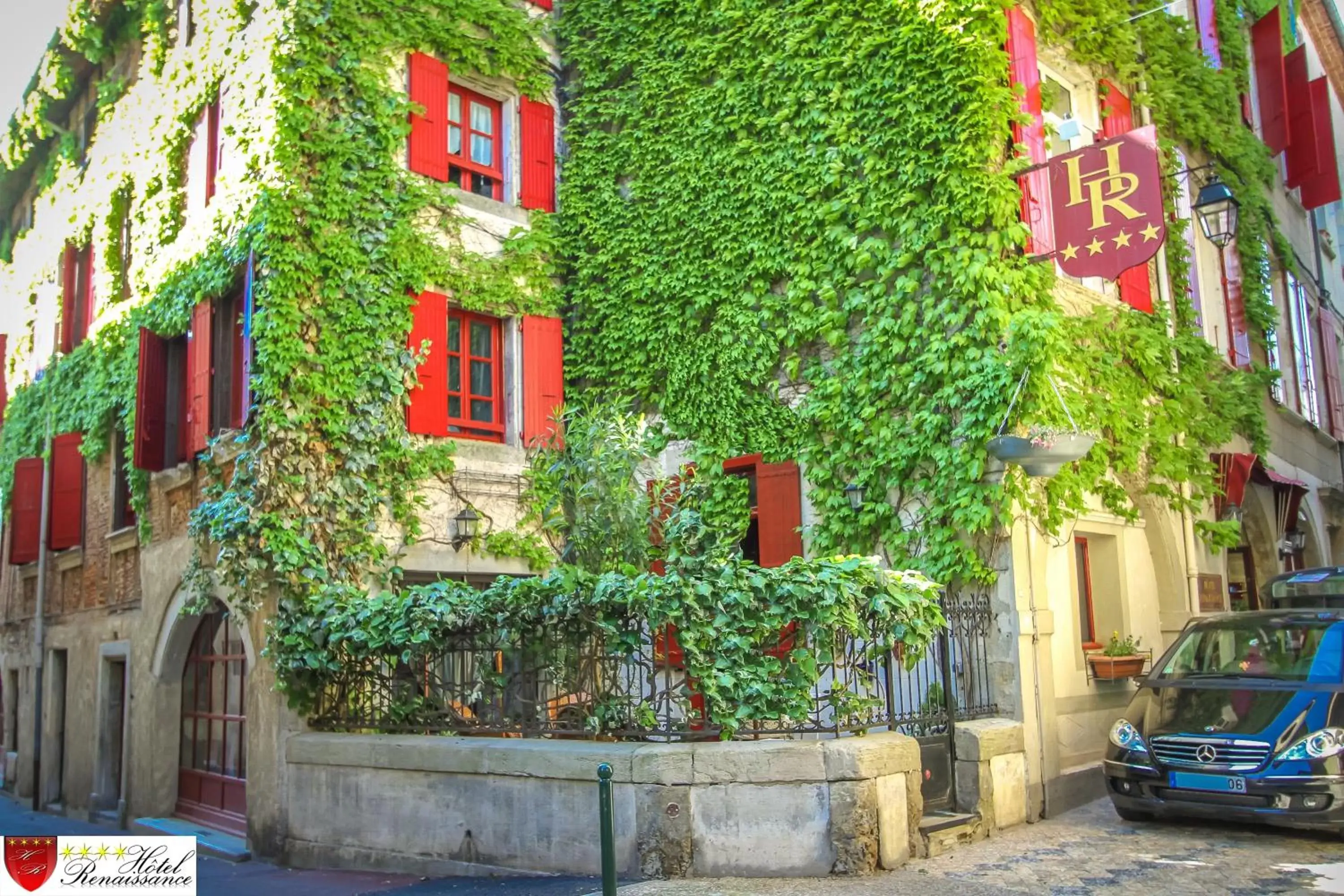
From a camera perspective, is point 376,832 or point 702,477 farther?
point 702,477

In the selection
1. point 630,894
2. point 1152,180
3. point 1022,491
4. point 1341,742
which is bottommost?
point 630,894

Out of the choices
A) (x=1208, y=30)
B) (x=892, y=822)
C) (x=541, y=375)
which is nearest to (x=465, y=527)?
(x=541, y=375)

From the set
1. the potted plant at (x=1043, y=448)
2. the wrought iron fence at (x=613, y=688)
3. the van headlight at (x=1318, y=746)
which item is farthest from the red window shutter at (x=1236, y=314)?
the van headlight at (x=1318, y=746)

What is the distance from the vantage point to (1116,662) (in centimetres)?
1027

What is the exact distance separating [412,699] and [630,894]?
3.30 m

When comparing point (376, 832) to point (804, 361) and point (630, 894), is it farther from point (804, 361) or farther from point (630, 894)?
point (804, 361)

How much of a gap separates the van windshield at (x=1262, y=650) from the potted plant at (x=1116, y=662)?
1141 mm

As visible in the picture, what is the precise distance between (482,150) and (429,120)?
0.96m

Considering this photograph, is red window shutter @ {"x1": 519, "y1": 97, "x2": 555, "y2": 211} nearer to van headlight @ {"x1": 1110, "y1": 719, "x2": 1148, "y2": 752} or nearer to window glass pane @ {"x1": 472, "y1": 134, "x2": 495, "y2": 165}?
window glass pane @ {"x1": 472, "y1": 134, "x2": 495, "y2": 165}

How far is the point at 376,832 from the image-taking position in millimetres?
8633

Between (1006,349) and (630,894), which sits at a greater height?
(1006,349)

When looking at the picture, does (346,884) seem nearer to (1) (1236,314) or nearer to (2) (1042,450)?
(2) (1042,450)

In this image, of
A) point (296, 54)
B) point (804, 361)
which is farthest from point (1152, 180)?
point (296, 54)

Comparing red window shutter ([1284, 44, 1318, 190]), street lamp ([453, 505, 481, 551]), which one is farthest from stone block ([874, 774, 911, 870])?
red window shutter ([1284, 44, 1318, 190])
